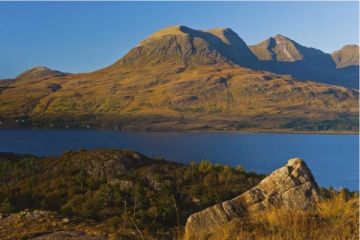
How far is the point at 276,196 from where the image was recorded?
567 inches

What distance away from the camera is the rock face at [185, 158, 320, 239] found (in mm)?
13125

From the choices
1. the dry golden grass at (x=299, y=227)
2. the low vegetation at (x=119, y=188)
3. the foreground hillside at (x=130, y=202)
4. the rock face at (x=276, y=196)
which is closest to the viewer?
the dry golden grass at (x=299, y=227)

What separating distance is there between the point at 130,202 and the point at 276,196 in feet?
38.4

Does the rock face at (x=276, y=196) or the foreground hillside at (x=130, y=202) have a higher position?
the rock face at (x=276, y=196)

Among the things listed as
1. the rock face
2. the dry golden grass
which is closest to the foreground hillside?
the dry golden grass

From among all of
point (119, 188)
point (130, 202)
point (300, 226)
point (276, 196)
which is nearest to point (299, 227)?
point (300, 226)

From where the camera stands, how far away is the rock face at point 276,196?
13125 mm

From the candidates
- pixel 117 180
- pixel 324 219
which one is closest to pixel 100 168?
pixel 117 180

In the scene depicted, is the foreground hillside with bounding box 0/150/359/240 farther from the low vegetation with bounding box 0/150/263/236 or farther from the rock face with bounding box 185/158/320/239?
the rock face with bounding box 185/158/320/239

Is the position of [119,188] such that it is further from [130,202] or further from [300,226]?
[300,226]

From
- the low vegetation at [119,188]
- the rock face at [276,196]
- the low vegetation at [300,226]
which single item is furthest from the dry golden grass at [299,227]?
the low vegetation at [119,188]

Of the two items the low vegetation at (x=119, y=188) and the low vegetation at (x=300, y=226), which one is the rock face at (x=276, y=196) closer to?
the low vegetation at (x=300, y=226)

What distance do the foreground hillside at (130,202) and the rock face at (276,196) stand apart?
2.03 feet

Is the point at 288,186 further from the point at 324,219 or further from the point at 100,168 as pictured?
the point at 100,168
